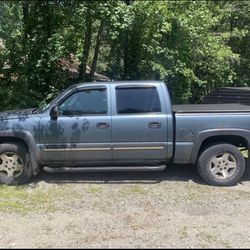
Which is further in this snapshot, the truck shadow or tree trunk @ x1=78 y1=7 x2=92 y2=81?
tree trunk @ x1=78 y1=7 x2=92 y2=81

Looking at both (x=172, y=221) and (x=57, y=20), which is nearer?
(x=172, y=221)

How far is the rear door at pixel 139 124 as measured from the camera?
7113 millimetres

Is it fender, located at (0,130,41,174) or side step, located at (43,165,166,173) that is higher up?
A: fender, located at (0,130,41,174)

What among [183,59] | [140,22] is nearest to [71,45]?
[140,22]

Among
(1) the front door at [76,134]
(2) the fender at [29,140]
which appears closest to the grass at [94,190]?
(1) the front door at [76,134]

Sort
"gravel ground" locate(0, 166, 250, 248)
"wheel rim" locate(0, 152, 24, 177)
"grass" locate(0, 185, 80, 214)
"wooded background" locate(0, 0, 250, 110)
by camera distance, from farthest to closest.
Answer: "wooded background" locate(0, 0, 250, 110) < "wheel rim" locate(0, 152, 24, 177) < "grass" locate(0, 185, 80, 214) < "gravel ground" locate(0, 166, 250, 248)

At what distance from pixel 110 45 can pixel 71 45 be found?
255 centimetres

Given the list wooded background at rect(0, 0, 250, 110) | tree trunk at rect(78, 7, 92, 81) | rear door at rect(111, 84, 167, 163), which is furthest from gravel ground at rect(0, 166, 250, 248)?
tree trunk at rect(78, 7, 92, 81)

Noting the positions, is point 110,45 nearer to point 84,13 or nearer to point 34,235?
point 84,13

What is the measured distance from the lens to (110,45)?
14.6m

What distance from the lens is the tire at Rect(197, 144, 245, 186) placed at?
7234 mm

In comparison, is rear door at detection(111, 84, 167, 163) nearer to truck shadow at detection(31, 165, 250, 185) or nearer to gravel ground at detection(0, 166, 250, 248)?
truck shadow at detection(31, 165, 250, 185)

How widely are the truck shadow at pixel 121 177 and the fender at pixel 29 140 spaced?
1.56 ft

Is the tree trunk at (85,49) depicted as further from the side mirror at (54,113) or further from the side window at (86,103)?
the side mirror at (54,113)
